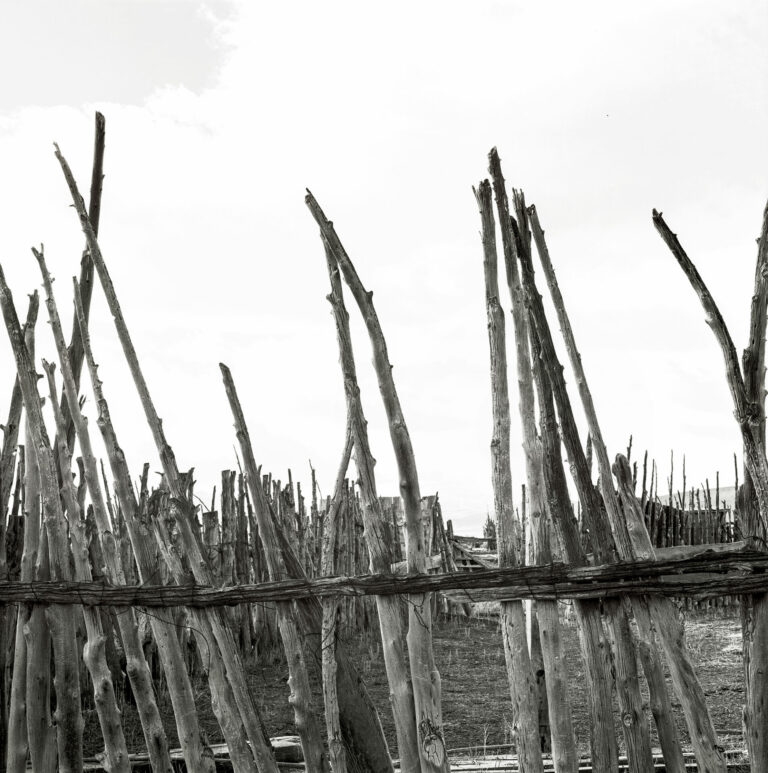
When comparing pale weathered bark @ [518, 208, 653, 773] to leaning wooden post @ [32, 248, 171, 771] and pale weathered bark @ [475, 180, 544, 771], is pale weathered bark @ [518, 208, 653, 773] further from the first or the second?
leaning wooden post @ [32, 248, 171, 771]

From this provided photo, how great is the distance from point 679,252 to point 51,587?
238 centimetres

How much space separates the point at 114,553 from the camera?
314cm

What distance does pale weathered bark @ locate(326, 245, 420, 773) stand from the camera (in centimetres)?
248

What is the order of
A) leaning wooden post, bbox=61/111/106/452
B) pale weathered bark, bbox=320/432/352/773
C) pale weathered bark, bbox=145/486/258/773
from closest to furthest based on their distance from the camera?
pale weathered bark, bbox=320/432/352/773 < pale weathered bark, bbox=145/486/258/773 < leaning wooden post, bbox=61/111/106/452

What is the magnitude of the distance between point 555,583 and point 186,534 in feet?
4.04

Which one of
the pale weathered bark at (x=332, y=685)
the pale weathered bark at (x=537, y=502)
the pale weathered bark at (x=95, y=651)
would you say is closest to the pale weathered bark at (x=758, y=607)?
the pale weathered bark at (x=537, y=502)

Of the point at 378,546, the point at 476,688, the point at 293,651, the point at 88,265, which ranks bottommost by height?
the point at 476,688

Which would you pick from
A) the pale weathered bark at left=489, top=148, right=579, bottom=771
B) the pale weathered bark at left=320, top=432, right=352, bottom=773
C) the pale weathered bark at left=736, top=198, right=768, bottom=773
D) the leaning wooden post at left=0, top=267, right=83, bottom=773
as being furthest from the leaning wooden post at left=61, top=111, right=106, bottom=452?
the pale weathered bark at left=736, top=198, right=768, bottom=773

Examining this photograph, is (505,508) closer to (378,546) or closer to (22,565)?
(378,546)

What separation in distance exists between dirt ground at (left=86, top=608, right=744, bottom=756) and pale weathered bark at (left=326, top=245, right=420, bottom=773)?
160cm

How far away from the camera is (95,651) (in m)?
3.12

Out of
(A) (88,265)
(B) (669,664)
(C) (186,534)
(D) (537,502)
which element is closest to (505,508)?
(D) (537,502)

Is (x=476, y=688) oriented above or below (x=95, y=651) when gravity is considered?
below

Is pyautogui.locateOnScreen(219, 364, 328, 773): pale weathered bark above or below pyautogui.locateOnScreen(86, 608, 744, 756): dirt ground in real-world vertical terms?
above
